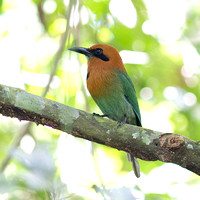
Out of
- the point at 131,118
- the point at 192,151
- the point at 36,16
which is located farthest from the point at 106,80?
the point at 36,16

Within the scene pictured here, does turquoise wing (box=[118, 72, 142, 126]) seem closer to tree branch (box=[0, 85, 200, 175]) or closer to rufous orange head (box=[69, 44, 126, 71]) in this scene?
rufous orange head (box=[69, 44, 126, 71])

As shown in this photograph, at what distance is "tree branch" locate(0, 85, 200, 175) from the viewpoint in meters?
3.00

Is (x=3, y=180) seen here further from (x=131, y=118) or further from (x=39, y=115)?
(x=131, y=118)

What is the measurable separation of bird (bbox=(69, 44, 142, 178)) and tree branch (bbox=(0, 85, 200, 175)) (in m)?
1.18

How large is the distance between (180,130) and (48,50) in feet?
8.28

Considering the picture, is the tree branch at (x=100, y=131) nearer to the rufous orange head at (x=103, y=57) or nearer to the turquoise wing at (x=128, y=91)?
the turquoise wing at (x=128, y=91)

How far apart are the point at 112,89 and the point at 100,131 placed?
1339 mm

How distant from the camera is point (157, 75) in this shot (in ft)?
18.4

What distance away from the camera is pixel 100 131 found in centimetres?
316

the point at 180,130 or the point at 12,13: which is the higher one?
the point at 12,13

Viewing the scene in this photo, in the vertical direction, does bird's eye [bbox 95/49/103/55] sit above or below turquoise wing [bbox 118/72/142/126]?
above

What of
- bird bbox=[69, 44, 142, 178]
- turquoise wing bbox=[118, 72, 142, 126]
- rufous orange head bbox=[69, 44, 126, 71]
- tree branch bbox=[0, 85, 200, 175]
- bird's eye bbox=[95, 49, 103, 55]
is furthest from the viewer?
bird's eye bbox=[95, 49, 103, 55]

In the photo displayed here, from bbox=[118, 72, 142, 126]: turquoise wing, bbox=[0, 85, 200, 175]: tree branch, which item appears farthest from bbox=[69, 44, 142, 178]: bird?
bbox=[0, 85, 200, 175]: tree branch

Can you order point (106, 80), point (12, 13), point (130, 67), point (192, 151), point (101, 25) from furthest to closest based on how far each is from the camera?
point (12, 13), point (130, 67), point (101, 25), point (106, 80), point (192, 151)
